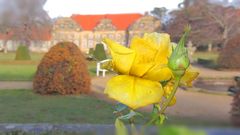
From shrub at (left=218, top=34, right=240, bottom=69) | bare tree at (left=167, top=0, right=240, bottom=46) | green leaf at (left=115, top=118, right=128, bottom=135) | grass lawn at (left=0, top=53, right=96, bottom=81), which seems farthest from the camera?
bare tree at (left=167, top=0, right=240, bottom=46)

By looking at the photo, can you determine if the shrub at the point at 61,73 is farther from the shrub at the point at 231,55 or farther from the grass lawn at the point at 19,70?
the shrub at the point at 231,55

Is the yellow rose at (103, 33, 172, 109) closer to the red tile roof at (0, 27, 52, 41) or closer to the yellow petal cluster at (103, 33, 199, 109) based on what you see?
the yellow petal cluster at (103, 33, 199, 109)

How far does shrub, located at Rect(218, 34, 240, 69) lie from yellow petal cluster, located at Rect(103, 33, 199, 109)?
21.4 m

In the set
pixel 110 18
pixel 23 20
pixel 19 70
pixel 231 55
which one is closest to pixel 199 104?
pixel 19 70

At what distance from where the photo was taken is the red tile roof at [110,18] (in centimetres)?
6209

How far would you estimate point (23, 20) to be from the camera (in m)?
52.8

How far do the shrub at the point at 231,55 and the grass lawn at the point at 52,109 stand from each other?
1335 cm

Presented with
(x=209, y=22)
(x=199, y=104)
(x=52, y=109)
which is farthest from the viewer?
(x=209, y=22)

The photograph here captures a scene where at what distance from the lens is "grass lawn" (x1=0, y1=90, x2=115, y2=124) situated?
6.80 m

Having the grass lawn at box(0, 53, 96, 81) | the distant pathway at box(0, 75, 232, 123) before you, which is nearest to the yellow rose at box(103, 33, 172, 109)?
the distant pathway at box(0, 75, 232, 123)

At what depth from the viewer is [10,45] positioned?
188 ft

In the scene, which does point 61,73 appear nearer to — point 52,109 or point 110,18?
point 52,109

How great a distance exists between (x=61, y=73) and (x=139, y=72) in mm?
9686

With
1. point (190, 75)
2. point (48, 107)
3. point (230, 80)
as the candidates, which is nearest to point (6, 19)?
point (230, 80)
